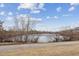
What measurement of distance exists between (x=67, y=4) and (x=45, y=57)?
49cm

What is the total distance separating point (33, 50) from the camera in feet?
6.81

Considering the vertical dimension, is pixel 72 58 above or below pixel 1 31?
below

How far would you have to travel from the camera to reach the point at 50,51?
2066mm

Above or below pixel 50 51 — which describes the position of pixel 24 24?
above

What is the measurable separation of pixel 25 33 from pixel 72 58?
0.45 meters

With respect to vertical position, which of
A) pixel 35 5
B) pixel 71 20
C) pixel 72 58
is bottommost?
pixel 72 58

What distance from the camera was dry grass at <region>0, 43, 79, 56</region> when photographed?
206cm

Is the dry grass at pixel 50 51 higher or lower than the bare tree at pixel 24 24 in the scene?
lower

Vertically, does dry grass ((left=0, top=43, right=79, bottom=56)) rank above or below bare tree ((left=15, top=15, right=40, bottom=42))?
below

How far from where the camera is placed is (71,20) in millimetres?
2090

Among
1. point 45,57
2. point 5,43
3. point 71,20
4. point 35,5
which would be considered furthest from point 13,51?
point 71,20

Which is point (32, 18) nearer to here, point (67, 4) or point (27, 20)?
point (27, 20)

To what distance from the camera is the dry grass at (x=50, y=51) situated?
81.1 inches

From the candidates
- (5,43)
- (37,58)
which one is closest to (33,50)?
(37,58)
